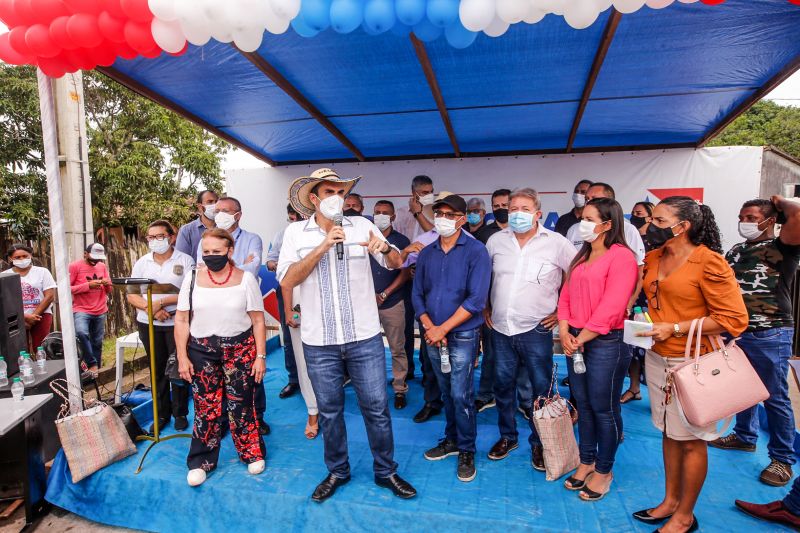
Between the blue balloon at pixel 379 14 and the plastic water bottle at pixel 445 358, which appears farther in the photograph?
the plastic water bottle at pixel 445 358

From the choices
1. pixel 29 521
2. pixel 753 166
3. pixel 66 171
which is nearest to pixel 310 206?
pixel 29 521

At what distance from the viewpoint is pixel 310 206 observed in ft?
9.15

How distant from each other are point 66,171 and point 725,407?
6.68 m

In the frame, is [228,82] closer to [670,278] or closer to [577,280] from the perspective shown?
[577,280]

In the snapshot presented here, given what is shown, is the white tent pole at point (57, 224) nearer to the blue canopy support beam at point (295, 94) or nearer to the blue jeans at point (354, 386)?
the blue canopy support beam at point (295, 94)

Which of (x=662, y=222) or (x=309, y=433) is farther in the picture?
(x=309, y=433)

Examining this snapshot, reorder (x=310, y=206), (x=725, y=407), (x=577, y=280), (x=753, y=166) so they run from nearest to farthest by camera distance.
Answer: (x=725, y=407), (x=577, y=280), (x=310, y=206), (x=753, y=166)

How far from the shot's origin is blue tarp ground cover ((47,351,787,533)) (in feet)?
7.93

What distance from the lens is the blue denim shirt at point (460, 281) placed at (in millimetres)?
2727

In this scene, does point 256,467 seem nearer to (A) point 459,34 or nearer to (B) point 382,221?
(B) point 382,221

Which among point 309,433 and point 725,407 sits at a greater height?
point 725,407

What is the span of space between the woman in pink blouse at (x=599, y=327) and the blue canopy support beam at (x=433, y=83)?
1626 millimetres

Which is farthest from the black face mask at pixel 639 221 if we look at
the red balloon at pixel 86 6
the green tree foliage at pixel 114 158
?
the green tree foliage at pixel 114 158

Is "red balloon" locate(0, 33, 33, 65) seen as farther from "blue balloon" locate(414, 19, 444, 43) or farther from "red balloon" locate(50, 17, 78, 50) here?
"blue balloon" locate(414, 19, 444, 43)
